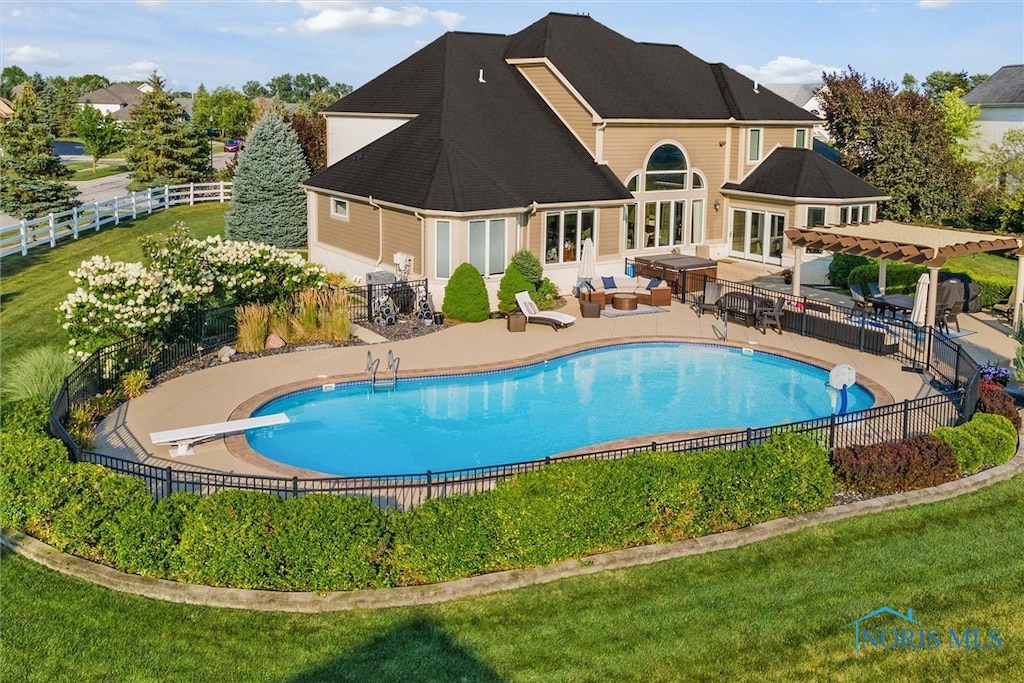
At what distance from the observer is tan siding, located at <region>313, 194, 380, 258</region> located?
30031 millimetres

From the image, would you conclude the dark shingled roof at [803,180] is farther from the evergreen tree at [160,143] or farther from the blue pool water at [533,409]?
the evergreen tree at [160,143]

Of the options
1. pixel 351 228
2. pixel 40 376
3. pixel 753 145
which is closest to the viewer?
pixel 40 376

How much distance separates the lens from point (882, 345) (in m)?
22.9

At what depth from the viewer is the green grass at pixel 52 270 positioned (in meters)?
24.4

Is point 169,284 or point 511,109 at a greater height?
point 511,109

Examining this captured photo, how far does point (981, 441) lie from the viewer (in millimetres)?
15586

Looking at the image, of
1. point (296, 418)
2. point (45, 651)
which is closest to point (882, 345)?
point (296, 418)

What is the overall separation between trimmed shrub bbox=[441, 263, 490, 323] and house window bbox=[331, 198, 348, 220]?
22.1ft

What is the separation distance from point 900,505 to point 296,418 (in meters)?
10.9

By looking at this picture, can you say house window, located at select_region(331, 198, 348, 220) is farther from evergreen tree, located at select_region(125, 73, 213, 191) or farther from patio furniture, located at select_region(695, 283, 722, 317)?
evergreen tree, located at select_region(125, 73, 213, 191)

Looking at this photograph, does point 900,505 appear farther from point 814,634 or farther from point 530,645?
point 530,645

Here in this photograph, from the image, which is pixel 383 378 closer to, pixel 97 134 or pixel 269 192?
pixel 269 192

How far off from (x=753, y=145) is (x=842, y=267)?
6188 millimetres

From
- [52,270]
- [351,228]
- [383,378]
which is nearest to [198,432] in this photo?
[383,378]
